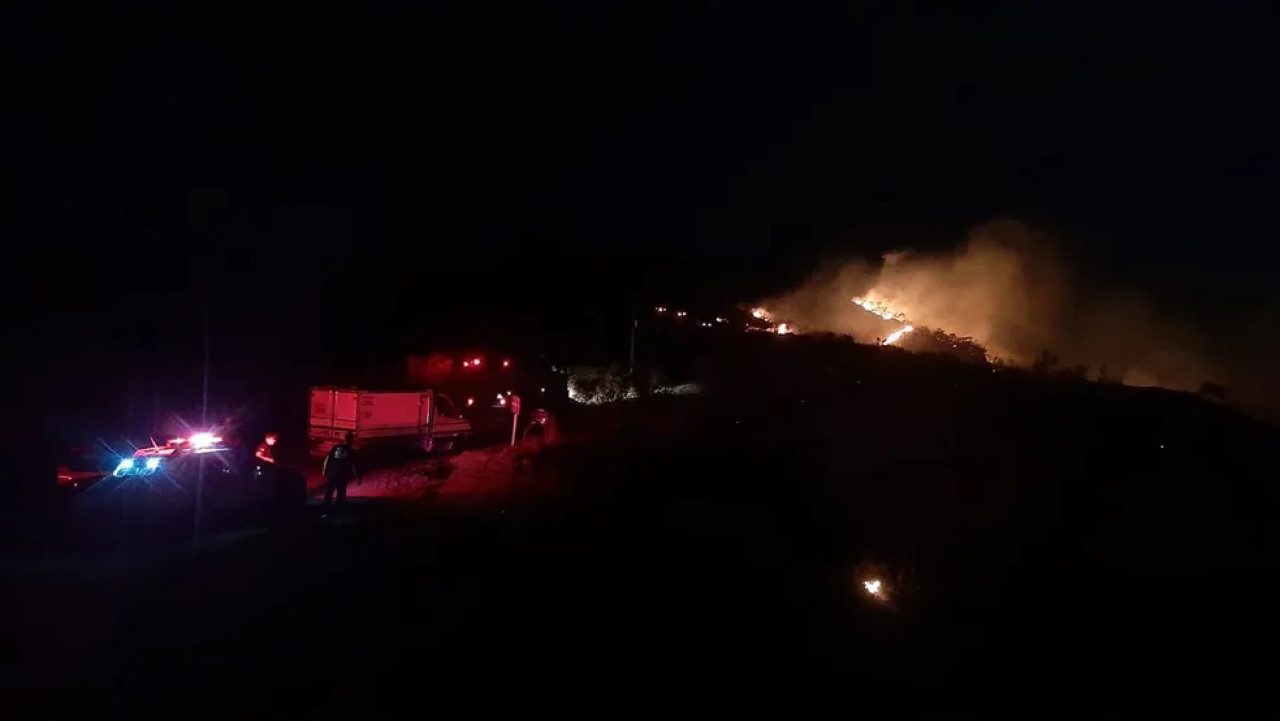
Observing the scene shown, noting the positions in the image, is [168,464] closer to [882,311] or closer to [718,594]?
[718,594]

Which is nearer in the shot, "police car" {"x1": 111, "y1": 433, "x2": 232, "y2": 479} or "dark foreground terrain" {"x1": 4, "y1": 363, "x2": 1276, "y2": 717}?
"dark foreground terrain" {"x1": 4, "y1": 363, "x2": 1276, "y2": 717}

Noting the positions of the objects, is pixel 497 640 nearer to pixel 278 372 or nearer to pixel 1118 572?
pixel 1118 572

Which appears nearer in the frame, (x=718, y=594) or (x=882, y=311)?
(x=718, y=594)

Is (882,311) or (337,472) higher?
(882,311)

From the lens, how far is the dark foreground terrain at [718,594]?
6262 mm

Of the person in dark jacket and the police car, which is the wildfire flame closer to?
the person in dark jacket

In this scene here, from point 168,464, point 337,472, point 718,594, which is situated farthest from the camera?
point 337,472

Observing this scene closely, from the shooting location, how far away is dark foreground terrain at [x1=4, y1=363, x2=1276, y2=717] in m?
6.26

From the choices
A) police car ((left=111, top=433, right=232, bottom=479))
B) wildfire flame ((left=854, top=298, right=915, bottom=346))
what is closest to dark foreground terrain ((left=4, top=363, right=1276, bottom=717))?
police car ((left=111, top=433, right=232, bottom=479))

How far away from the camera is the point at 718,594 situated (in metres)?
8.47

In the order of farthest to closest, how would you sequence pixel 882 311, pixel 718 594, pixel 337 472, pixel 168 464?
pixel 882 311 → pixel 337 472 → pixel 168 464 → pixel 718 594

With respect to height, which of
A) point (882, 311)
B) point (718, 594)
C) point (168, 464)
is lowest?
point (718, 594)

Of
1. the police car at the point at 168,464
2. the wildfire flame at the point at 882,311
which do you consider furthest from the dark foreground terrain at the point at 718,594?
the wildfire flame at the point at 882,311

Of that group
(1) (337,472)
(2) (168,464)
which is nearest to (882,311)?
(1) (337,472)
